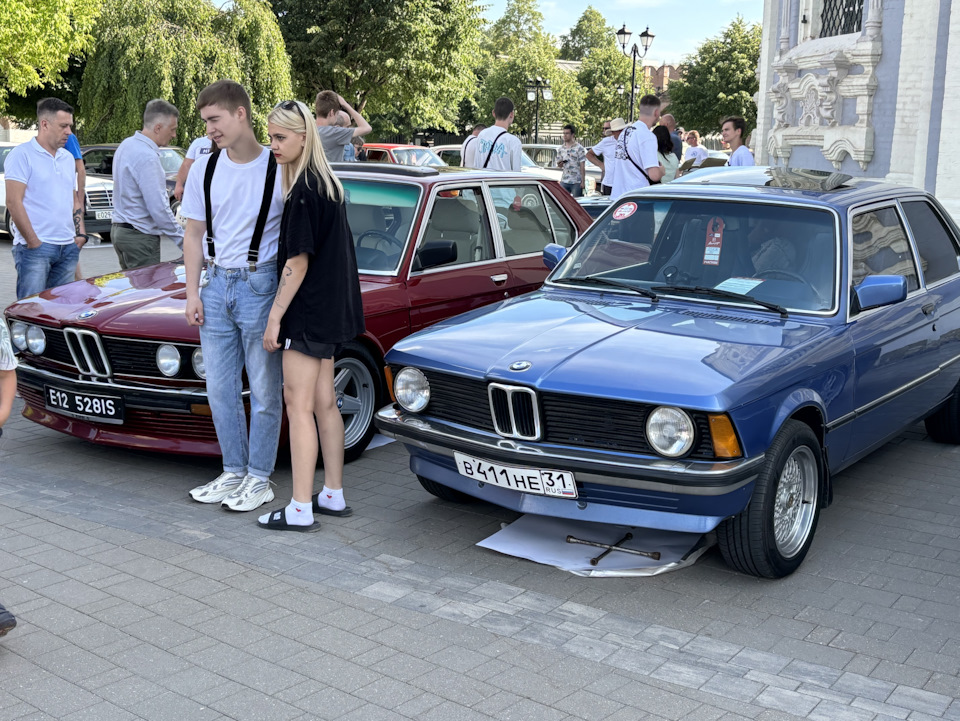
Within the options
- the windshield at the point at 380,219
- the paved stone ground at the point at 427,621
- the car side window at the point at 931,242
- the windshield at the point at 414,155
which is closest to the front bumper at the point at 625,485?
the paved stone ground at the point at 427,621

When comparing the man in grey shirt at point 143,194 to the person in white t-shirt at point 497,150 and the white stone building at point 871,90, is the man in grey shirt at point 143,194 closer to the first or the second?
the person in white t-shirt at point 497,150

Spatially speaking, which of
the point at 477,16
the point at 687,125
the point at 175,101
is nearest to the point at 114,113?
the point at 175,101

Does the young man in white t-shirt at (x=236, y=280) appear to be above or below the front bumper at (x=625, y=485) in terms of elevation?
above

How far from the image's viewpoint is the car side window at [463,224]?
7.22m

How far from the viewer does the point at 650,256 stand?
613 cm

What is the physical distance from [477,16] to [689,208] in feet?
135

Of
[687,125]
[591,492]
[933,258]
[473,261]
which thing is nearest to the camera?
[591,492]

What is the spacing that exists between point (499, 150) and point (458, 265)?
3.85 metres

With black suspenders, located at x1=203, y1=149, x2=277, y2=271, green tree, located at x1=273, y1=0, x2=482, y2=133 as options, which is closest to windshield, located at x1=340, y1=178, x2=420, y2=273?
black suspenders, located at x1=203, y1=149, x2=277, y2=271

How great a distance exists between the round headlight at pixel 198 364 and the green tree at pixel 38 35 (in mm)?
25871

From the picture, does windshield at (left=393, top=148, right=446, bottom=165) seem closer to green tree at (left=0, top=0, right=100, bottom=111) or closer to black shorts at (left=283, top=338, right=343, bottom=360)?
green tree at (left=0, top=0, right=100, bottom=111)

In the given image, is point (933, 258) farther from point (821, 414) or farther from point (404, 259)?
point (404, 259)

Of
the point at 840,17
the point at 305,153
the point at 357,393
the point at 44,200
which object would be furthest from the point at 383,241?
the point at 840,17

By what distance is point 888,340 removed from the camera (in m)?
5.79
